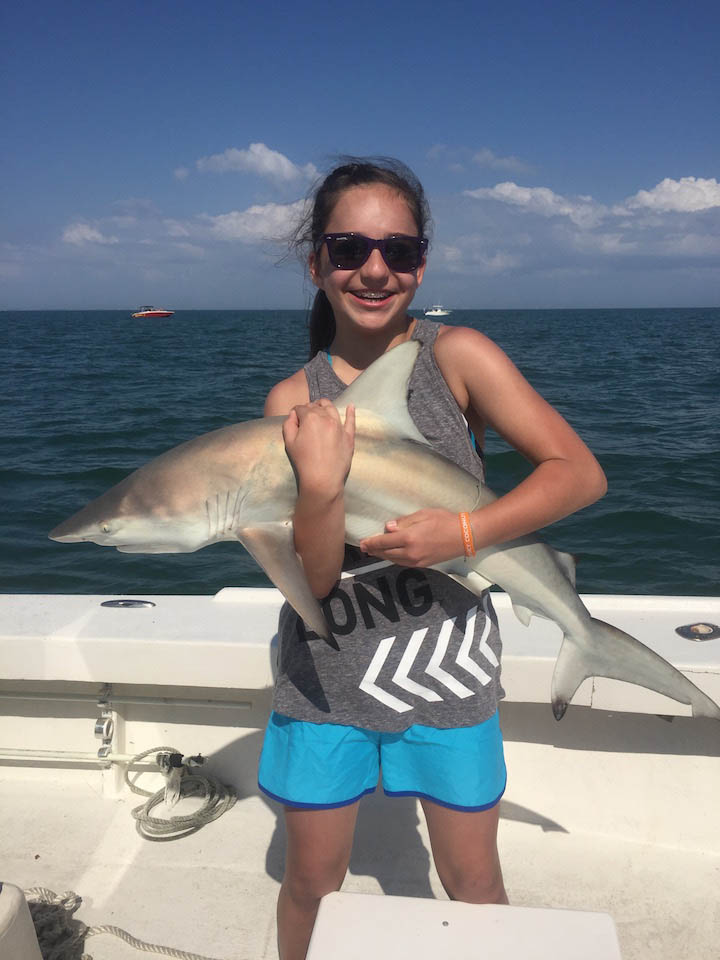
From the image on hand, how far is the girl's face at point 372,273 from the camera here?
70.1 inches

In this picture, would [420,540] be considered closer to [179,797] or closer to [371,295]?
[371,295]

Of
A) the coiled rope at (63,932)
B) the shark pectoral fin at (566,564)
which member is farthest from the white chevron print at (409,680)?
the coiled rope at (63,932)

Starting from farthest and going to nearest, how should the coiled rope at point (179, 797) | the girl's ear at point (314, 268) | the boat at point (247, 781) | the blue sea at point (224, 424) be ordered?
1. the blue sea at point (224, 424)
2. the coiled rope at point (179, 797)
3. the boat at point (247, 781)
4. the girl's ear at point (314, 268)

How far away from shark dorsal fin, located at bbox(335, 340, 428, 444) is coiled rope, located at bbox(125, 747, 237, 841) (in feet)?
5.95

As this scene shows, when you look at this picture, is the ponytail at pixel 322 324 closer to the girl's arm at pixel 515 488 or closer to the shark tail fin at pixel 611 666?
the girl's arm at pixel 515 488

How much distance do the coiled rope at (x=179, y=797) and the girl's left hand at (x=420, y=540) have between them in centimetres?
168

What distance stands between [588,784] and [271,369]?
2427 cm

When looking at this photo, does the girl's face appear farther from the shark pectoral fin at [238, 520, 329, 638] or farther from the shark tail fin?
the shark tail fin

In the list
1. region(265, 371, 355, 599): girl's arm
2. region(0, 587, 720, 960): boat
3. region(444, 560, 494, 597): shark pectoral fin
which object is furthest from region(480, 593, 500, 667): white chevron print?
region(0, 587, 720, 960): boat

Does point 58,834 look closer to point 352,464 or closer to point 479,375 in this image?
point 352,464

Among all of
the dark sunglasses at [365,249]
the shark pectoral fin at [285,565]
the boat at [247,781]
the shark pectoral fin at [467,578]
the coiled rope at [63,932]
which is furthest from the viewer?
the boat at [247,781]

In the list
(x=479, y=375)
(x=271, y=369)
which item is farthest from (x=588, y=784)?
(x=271, y=369)

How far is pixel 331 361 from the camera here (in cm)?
193

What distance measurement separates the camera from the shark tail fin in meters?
1.75
